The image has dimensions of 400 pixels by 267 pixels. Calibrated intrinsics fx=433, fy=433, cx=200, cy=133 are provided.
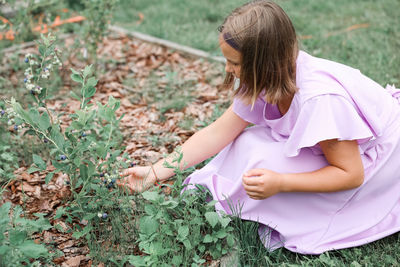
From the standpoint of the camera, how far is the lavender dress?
1725 mm

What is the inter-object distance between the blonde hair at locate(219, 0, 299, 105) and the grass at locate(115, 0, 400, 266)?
0.59m

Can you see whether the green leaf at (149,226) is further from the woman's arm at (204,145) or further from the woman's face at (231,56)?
the woman's face at (231,56)

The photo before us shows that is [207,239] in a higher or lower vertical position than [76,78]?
lower

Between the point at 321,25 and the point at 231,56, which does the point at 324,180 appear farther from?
the point at 321,25

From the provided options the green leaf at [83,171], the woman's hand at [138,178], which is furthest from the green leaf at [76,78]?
the woman's hand at [138,178]

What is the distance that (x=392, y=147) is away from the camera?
6.00 feet

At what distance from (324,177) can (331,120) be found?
0.24m

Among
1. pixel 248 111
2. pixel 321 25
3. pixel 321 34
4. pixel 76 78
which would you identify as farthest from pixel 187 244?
pixel 321 25

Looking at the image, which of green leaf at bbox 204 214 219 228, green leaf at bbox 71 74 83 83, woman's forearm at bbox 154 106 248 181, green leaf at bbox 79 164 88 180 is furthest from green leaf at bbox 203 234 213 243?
green leaf at bbox 71 74 83 83

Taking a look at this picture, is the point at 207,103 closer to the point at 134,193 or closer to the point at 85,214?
the point at 134,193

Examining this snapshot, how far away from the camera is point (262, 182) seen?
65.2 inches

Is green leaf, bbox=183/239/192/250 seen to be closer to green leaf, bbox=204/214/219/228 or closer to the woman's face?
green leaf, bbox=204/214/219/228

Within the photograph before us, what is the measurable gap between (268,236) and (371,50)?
239cm

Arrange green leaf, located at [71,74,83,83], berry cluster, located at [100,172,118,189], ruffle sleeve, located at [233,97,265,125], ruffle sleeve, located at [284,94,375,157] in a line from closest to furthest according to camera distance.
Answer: ruffle sleeve, located at [284,94,375,157], green leaf, located at [71,74,83,83], berry cluster, located at [100,172,118,189], ruffle sleeve, located at [233,97,265,125]
